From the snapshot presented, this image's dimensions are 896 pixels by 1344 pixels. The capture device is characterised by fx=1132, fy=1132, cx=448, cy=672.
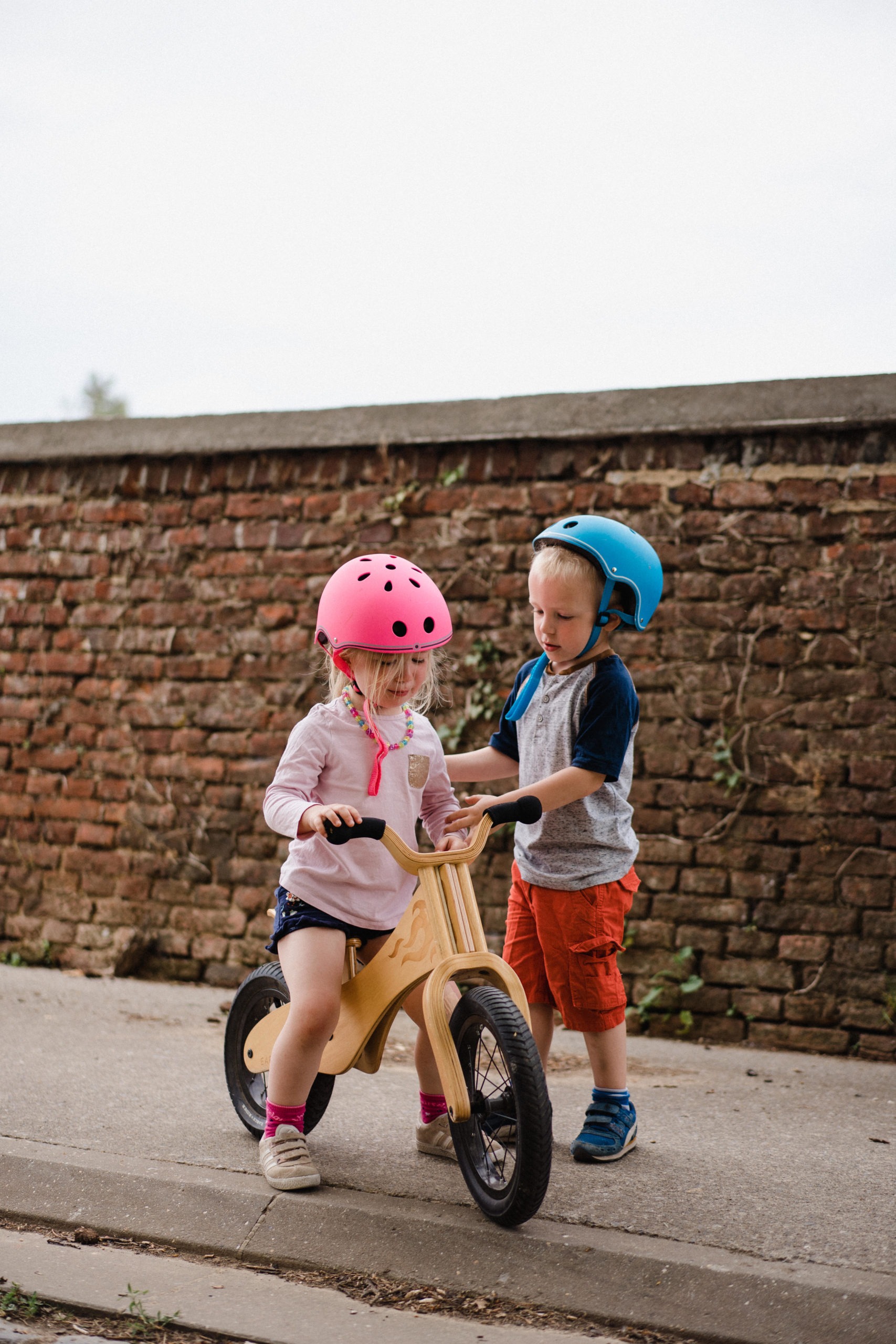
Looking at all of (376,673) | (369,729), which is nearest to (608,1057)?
(369,729)

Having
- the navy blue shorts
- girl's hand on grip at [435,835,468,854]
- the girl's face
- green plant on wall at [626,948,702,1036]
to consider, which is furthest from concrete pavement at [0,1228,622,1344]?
green plant on wall at [626,948,702,1036]

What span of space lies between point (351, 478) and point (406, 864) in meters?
2.94

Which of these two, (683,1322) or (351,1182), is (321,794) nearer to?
(351,1182)

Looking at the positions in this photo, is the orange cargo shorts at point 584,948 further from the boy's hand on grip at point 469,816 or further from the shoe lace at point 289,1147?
the shoe lace at point 289,1147

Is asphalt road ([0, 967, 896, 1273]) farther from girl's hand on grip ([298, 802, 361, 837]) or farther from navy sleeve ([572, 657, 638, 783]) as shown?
navy sleeve ([572, 657, 638, 783])

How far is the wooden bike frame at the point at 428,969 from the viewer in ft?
8.11

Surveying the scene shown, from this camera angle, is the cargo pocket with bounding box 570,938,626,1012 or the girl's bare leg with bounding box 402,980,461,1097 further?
the cargo pocket with bounding box 570,938,626,1012

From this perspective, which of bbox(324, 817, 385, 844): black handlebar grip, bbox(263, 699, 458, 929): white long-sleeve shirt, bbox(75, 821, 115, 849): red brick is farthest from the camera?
bbox(75, 821, 115, 849): red brick

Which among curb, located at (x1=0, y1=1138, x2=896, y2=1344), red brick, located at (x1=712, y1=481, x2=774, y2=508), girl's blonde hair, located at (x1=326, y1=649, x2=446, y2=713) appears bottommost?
curb, located at (x1=0, y1=1138, x2=896, y2=1344)

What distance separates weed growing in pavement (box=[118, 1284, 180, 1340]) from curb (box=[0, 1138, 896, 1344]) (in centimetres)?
32

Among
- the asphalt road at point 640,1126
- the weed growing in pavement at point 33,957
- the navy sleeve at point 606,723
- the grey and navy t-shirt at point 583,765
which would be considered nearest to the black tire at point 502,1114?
the asphalt road at point 640,1126

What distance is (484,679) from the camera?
4895 mm

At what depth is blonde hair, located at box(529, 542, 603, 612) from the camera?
9.23ft

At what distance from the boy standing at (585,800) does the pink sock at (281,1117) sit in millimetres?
668
